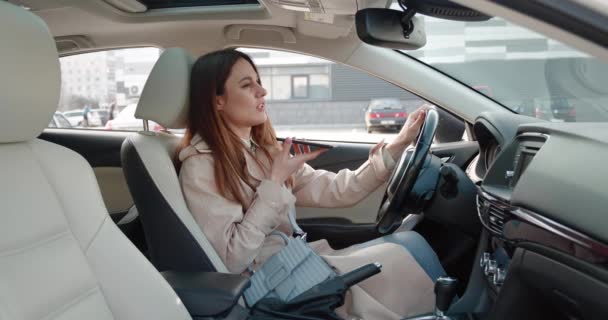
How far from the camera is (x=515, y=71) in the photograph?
89.0 inches

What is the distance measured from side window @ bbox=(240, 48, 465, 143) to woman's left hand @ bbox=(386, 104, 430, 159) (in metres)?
0.12

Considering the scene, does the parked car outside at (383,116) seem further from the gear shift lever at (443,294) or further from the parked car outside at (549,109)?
the gear shift lever at (443,294)

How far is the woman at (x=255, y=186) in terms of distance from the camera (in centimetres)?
166

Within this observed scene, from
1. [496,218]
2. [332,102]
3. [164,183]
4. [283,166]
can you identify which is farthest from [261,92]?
[332,102]

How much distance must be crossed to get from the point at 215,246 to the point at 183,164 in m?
0.27

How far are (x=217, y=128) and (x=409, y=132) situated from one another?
23.8 inches

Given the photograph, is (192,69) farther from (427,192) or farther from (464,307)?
(464,307)

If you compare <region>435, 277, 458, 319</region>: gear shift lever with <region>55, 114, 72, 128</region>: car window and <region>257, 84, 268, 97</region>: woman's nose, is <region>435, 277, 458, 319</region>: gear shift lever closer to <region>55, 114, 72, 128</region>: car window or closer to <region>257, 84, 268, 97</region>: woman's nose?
<region>257, 84, 268, 97</region>: woman's nose

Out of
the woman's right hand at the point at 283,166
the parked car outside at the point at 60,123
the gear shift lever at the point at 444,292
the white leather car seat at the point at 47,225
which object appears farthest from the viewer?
the parked car outside at the point at 60,123

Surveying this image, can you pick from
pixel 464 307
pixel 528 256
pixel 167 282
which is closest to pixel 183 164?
pixel 167 282

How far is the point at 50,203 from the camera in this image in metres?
1.24

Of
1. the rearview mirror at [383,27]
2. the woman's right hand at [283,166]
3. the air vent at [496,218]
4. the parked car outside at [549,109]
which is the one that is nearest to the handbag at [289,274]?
the woman's right hand at [283,166]

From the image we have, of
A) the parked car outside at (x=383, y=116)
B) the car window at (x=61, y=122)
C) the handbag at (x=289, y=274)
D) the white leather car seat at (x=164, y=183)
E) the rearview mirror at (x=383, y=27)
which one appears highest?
the rearview mirror at (x=383, y=27)

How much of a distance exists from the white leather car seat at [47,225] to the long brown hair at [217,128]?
0.46 m
